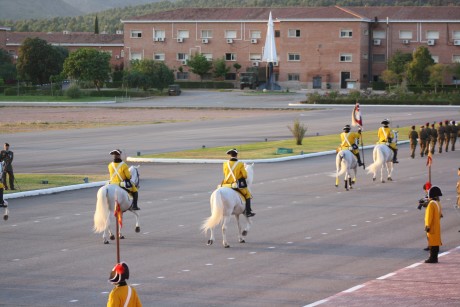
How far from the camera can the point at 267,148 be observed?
46125mm

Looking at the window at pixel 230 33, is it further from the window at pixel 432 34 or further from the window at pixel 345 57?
the window at pixel 432 34

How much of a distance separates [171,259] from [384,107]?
69.2m

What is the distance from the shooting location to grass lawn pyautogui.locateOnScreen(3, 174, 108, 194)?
3089cm

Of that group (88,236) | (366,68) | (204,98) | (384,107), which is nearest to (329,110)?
(384,107)

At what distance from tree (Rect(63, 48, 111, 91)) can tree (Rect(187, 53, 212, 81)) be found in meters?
12.6

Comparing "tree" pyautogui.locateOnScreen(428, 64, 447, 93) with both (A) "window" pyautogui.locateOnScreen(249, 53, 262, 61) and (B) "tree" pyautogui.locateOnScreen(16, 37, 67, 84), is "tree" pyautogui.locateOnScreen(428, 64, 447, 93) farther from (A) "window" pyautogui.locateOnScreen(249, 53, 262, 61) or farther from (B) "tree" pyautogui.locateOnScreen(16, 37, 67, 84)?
(B) "tree" pyautogui.locateOnScreen(16, 37, 67, 84)

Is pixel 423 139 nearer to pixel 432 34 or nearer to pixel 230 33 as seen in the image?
pixel 432 34

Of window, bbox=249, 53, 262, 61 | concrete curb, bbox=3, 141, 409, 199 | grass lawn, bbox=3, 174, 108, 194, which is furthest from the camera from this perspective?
window, bbox=249, 53, 262, 61

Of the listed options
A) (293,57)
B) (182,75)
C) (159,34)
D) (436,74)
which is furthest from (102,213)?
(159,34)

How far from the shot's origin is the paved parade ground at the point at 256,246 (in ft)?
53.3

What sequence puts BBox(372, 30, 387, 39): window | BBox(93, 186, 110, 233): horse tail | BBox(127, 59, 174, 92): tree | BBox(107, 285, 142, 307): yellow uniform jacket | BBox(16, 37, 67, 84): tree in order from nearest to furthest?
BBox(107, 285, 142, 307): yellow uniform jacket
BBox(93, 186, 110, 233): horse tail
BBox(127, 59, 174, 92): tree
BBox(16, 37, 67, 84): tree
BBox(372, 30, 387, 39): window

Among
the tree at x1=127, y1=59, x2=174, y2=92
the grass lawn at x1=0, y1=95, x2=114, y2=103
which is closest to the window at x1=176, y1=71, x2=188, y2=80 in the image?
the tree at x1=127, y1=59, x2=174, y2=92

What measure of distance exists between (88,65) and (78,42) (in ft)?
102

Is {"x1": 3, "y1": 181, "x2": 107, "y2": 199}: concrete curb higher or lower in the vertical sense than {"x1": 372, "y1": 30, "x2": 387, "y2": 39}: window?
lower
